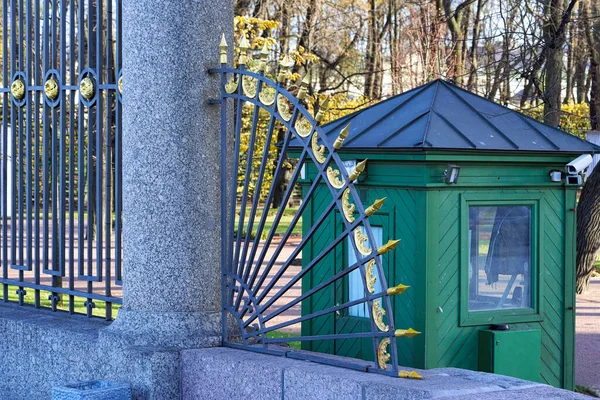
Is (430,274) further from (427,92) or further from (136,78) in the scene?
(136,78)

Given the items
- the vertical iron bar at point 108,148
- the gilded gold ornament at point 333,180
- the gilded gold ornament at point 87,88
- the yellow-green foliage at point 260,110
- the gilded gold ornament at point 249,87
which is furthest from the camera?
the yellow-green foliage at point 260,110

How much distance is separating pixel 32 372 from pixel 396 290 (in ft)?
9.80

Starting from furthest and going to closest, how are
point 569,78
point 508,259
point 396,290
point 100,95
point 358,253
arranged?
1. point 569,78
2. point 100,95
3. point 508,259
4. point 358,253
5. point 396,290

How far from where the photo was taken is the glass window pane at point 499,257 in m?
5.50

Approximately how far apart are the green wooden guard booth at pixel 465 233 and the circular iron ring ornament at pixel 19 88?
2.30 m

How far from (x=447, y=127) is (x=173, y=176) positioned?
1.62 m

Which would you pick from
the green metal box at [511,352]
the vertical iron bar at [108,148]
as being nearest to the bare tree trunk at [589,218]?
the green metal box at [511,352]

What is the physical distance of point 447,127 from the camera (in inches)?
214

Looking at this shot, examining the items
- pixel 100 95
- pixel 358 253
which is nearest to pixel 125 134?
pixel 100 95

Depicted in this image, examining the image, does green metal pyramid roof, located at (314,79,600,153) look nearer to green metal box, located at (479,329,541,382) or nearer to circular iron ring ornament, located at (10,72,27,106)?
green metal box, located at (479,329,541,382)

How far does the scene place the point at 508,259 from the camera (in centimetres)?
562

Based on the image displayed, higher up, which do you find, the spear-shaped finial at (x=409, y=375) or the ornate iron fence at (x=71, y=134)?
the ornate iron fence at (x=71, y=134)

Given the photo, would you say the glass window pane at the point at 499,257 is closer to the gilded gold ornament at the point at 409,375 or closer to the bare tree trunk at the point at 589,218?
the gilded gold ornament at the point at 409,375

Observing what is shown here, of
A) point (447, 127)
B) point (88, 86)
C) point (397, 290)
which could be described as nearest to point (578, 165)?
point (447, 127)
